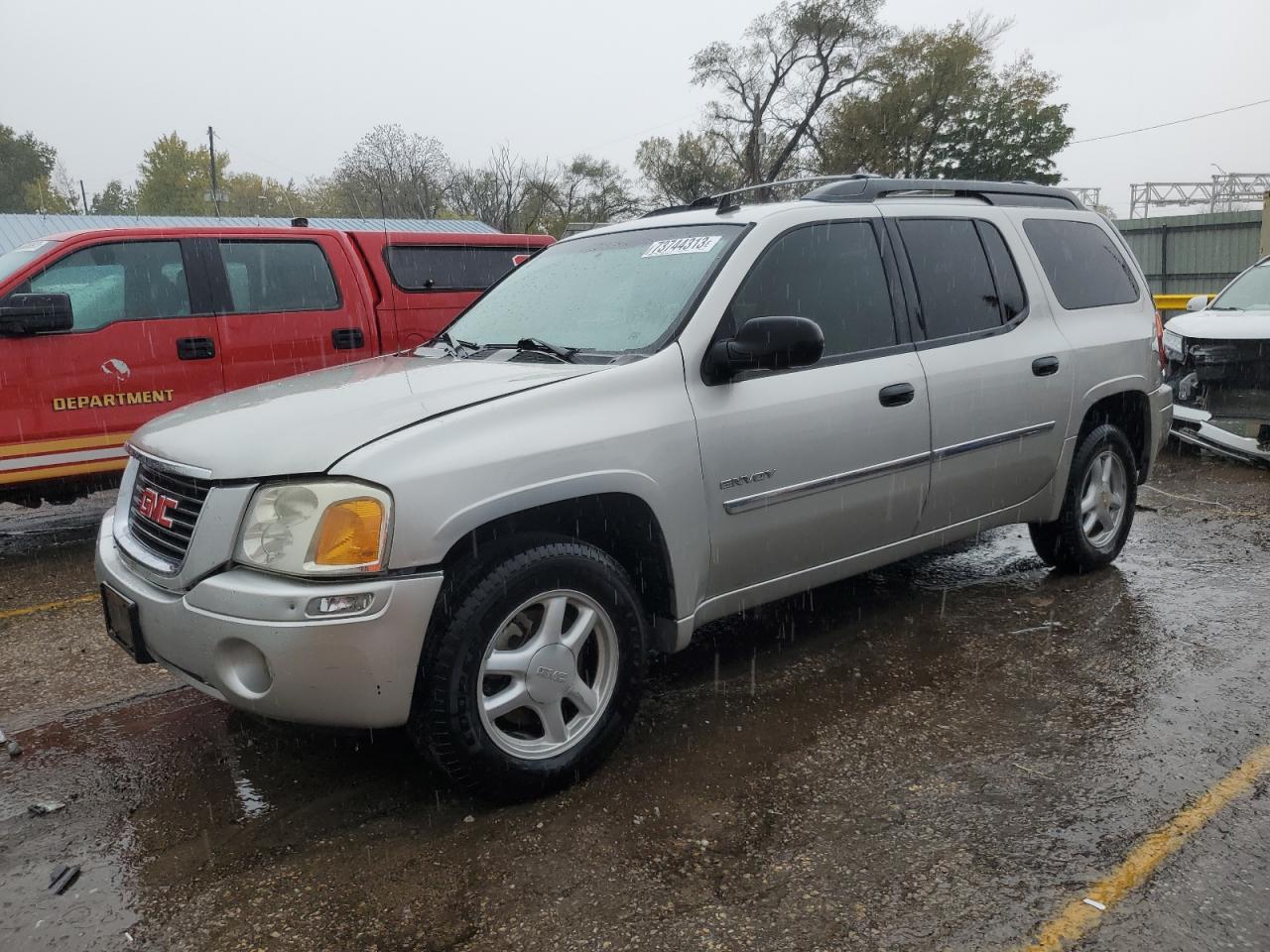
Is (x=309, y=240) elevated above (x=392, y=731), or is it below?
above

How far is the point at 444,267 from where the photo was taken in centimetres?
734

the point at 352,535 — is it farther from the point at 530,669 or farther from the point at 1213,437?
the point at 1213,437

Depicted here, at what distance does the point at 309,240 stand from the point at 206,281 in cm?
81

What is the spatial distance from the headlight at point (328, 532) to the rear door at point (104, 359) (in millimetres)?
3884

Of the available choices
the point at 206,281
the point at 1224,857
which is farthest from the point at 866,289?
the point at 206,281

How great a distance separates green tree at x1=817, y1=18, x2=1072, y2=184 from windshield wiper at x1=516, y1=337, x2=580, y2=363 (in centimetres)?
4045

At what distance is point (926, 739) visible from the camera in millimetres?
3262

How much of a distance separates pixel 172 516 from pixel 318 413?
0.50 metres

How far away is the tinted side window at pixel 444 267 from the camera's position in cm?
716

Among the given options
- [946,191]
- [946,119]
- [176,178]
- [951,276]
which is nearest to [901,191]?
[946,191]

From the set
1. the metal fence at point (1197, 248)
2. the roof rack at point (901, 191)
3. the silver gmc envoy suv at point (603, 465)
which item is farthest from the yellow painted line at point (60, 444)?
the metal fence at point (1197, 248)

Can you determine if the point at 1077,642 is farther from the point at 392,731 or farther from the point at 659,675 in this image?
the point at 392,731

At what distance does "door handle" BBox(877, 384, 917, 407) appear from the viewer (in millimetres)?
3664

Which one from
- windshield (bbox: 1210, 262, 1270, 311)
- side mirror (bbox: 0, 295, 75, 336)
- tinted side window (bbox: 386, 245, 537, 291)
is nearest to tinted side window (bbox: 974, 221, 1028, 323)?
tinted side window (bbox: 386, 245, 537, 291)
